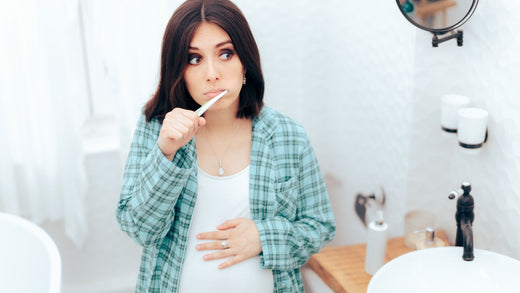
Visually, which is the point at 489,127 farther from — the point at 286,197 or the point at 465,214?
the point at 286,197

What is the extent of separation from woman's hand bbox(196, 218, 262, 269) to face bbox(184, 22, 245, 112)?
0.30 meters

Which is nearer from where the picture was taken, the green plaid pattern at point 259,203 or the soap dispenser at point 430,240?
the green plaid pattern at point 259,203

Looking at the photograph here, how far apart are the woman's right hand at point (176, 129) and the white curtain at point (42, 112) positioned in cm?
104

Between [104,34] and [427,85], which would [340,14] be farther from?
[104,34]

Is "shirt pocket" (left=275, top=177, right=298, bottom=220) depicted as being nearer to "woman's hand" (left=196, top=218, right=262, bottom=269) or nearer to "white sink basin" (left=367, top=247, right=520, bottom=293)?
"woman's hand" (left=196, top=218, right=262, bottom=269)

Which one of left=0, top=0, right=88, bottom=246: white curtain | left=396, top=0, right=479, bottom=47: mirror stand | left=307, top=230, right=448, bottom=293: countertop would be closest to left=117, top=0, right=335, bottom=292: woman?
left=307, top=230, right=448, bottom=293: countertop

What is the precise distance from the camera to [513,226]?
1576 mm

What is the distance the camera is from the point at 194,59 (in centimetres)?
137

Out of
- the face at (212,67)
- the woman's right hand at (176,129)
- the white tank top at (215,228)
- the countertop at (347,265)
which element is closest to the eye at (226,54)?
the face at (212,67)

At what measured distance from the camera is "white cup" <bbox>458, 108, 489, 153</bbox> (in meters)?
1.57

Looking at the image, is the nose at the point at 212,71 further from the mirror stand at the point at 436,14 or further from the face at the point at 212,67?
the mirror stand at the point at 436,14

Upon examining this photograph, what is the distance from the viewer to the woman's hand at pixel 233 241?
145cm

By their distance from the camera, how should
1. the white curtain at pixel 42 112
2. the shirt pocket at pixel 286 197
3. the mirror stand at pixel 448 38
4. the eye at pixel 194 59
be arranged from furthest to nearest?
the white curtain at pixel 42 112 → the mirror stand at pixel 448 38 → the shirt pocket at pixel 286 197 → the eye at pixel 194 59

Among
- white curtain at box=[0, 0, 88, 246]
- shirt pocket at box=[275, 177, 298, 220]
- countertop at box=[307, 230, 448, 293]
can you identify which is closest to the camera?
shirt pocket at box=[275, 177, 298, 220]
